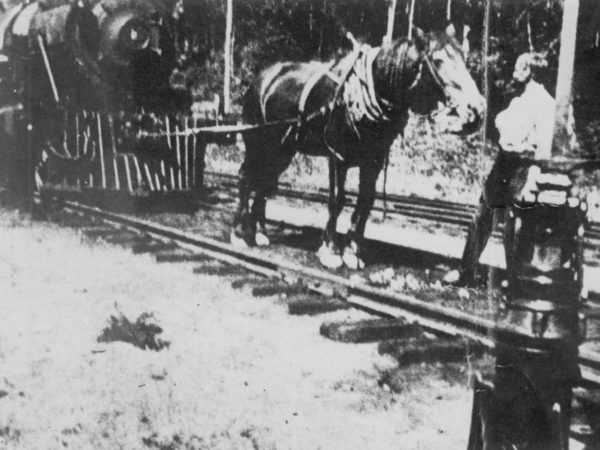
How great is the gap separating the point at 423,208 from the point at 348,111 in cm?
338

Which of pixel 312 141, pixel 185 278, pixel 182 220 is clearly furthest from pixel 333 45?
pixel 185 278

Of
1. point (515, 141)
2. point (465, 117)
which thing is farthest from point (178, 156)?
point (515, 141)

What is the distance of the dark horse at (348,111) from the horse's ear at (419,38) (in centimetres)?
1

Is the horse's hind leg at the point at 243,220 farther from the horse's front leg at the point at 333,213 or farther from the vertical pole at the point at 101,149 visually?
the vertical pole at the point at 101,149

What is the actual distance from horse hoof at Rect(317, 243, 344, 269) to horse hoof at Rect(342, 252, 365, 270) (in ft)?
0.20

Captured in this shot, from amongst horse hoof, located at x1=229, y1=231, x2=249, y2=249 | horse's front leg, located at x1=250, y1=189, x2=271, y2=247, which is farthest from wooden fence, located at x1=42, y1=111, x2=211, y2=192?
horse hoof, located at x1=229, y1=231, x2=249, y2=249

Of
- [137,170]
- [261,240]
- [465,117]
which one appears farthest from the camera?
[137,170]

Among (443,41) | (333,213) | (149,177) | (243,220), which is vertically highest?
(443,41)

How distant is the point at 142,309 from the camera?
531cm

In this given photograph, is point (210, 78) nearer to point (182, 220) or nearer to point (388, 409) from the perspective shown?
point (182, 220)

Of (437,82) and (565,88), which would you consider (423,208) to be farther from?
(565,88)

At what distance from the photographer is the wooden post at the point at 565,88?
2.39 m

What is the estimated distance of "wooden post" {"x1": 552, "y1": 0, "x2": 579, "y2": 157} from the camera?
2395 mm

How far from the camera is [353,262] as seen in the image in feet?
21.9
